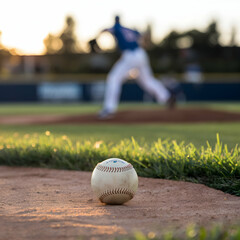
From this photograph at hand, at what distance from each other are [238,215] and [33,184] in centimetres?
194

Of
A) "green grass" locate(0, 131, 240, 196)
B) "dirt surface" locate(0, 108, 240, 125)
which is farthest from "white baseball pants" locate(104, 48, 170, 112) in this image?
"green grass" locate(0, 131, 240, 196)

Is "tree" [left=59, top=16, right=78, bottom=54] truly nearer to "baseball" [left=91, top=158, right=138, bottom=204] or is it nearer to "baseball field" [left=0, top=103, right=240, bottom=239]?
"baseball field" [left=0, top=103, right=240, bottom=239]

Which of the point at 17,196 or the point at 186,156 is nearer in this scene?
the point at 17,196

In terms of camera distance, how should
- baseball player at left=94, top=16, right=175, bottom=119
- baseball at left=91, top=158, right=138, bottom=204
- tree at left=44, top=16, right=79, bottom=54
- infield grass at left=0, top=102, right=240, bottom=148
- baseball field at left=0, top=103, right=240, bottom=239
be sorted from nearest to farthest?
baseball field at left=0, top=103, right=240, bottom=239 < baseball at left=91, top=158, right=138, bottom=204 < infield grass at left=0, top=102, right=240, bottom=148 < baseball player at left=94, top=16, right=175, bottom=119 < tree at left=44, top=16, right=79, bottom=54

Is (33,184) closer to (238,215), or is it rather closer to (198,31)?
(238,215)

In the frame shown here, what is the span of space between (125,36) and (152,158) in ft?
20.6

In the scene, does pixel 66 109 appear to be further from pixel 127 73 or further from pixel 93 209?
pixel 93 209

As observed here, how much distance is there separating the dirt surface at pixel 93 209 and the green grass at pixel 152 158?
0.18 metres

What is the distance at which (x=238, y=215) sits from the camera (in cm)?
283

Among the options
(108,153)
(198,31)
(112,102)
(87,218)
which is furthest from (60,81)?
(87,218)

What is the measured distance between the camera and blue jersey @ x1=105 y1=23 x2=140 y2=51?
9.94 meters

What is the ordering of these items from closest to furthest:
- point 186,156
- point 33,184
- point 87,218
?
1. point 87,218
2. point 33,184
3. point 186,156

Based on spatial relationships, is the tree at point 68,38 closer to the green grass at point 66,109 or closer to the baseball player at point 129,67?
the green grass at point 66,109

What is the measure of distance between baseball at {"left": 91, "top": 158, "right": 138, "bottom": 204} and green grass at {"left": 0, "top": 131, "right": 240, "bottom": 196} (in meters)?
0.93
